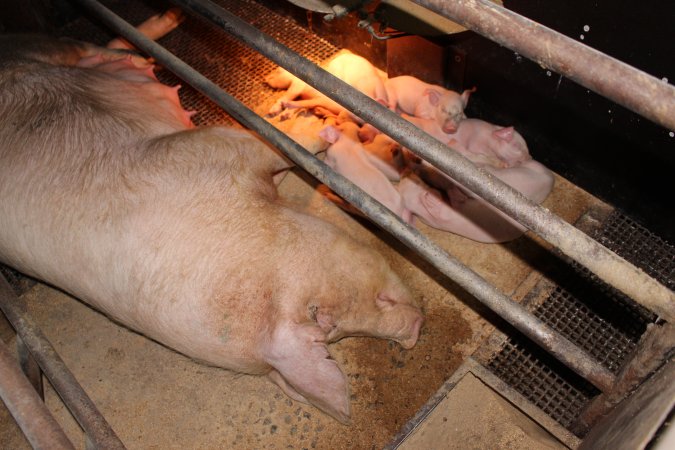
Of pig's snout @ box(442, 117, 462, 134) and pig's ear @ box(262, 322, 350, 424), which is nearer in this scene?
pig's ear @ box(262, 322, 350, 424)

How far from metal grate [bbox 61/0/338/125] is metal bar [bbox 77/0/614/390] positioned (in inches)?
37.5

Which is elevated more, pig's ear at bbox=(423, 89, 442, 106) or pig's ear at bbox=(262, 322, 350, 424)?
pig's ear at bbox=(423, 89, 442, 106)

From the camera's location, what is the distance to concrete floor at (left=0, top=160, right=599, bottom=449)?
2.57 metres

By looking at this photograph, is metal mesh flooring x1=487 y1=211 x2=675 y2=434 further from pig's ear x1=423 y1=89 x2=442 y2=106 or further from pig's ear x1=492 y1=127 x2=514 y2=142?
pig's ear x1=423 y1=89 x2=442 y2=106

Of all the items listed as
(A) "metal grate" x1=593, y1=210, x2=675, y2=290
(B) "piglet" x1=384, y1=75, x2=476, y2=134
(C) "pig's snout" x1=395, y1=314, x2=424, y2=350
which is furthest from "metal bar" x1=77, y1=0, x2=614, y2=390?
(A) "metal grate" x1=593, y1=210, x2=675, y2=290

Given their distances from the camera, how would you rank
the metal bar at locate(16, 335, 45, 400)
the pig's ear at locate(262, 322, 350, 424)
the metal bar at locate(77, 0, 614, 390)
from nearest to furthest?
1. the metal bar at locate(77, 0, 614, 390)
2. the pig's ear at locate(262, 322, 350, 424)
3. the metal bar at locate(16, 335, 45, 400)

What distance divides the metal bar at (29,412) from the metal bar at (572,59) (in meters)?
1.42

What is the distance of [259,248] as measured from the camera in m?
2.22

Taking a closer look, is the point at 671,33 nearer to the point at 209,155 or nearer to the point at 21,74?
the point at 209,155

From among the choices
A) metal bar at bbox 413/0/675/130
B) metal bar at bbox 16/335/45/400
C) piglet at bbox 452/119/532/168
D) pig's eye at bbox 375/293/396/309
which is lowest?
metal bar at bbox 16/335/45/400

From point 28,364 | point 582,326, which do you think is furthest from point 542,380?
point 28,364

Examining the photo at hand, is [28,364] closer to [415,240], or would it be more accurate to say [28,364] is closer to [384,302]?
[384,302]

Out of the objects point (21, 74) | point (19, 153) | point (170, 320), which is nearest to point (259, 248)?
point (170, 320)

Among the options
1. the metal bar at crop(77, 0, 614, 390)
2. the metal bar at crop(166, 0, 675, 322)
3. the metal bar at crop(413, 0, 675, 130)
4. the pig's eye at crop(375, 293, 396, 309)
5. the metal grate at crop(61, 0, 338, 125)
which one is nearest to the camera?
the metal bar at crop(413, 0, 675, 130)
